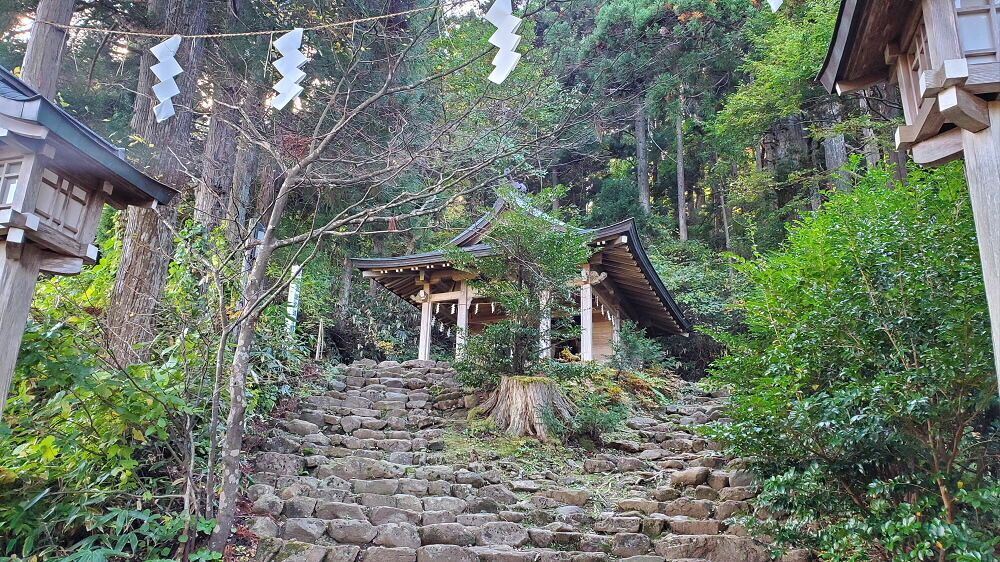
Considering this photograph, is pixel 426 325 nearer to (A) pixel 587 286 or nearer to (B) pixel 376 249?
(A) pixel 587 286

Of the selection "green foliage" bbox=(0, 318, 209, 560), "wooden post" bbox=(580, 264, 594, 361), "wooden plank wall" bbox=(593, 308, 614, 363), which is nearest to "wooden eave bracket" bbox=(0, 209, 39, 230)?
"green foliage" bbox=(0, 318, 209, 560)

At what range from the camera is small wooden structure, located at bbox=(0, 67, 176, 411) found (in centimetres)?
349

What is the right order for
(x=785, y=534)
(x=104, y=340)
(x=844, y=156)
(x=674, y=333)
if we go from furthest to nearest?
1. (x=674, y=333)
2. (x=844, y=156)
3. (x=104, y=340)
4. (x=785, y=534)

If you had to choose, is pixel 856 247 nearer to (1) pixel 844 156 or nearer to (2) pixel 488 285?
(2) pixel 488 285

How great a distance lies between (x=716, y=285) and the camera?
17953 millimetres

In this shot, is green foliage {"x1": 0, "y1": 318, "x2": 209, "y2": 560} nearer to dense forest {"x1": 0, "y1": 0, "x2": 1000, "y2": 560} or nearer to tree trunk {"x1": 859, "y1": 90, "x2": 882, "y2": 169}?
dense forest {"x1": 0, "y1": 0, "x2": 1000, "y2": 560}

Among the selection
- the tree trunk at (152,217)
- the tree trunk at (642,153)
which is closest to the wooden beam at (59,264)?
the tree trunk at (152,217)

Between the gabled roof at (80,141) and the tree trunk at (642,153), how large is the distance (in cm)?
1966

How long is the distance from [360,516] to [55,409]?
2561 mm

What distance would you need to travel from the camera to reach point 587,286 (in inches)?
477

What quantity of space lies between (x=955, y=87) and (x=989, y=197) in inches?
20.3

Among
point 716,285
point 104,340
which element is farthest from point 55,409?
point 716,285

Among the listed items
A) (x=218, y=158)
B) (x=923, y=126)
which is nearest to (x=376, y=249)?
(x=218, y=158)

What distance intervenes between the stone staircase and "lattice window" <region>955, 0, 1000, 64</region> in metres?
3.53
